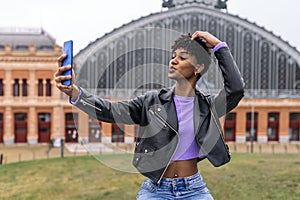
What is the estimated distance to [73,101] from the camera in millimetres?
2713

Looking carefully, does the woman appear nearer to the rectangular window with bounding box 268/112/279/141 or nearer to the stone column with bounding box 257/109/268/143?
the stone column with bounding box 257/109/268/143

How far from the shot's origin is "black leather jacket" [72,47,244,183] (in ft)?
8.95

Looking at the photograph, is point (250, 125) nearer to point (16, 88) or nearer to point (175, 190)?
point (16, 88)

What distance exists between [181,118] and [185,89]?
0.22 meters

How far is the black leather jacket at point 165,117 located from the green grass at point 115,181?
29.2 feet

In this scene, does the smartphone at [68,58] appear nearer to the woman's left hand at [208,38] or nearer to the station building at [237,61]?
the woman's left hand at [208,38]

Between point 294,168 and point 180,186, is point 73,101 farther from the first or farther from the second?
point 294,168

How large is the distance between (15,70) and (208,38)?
1150 inches

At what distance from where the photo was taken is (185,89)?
2.87 m

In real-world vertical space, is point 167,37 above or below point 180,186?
above

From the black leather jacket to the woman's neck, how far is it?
4 centimetres

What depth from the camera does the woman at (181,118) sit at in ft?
8.97

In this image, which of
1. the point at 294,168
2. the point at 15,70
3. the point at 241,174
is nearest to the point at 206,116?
the point at 241,174

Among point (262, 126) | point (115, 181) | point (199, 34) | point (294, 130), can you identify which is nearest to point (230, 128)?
point (262, 126)
